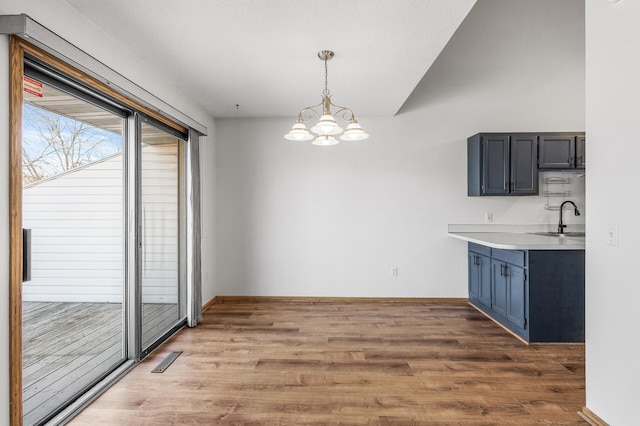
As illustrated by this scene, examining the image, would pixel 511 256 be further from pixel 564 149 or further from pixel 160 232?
pixel 160 232

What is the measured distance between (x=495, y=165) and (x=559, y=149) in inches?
31.1

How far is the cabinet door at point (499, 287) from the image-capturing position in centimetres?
371

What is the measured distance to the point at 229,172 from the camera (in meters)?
4.97

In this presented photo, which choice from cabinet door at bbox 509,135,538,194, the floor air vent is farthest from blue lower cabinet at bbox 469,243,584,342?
the floor air vent

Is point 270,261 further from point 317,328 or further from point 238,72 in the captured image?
point 238,72

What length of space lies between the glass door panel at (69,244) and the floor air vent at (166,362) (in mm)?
325

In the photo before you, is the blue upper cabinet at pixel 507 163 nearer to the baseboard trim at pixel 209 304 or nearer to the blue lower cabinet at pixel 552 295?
the blue lower cabinet at pixel 552 295

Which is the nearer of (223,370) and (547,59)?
(223,370)

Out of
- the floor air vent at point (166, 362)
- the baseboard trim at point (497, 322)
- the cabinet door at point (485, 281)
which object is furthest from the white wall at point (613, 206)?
the floor air vent at point (166, 362)

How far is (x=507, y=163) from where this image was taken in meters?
4.33

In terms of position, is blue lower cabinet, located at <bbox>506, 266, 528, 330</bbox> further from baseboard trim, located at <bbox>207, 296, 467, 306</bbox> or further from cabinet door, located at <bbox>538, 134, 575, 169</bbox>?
cabinet door, located at <bbox>538, 134, 575, 169</bbox>

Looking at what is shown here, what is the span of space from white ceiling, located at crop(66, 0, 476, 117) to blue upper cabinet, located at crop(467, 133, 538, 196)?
4.56 feet

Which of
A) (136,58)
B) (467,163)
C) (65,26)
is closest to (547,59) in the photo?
(467,163)

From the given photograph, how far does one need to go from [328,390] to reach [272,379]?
45cm
